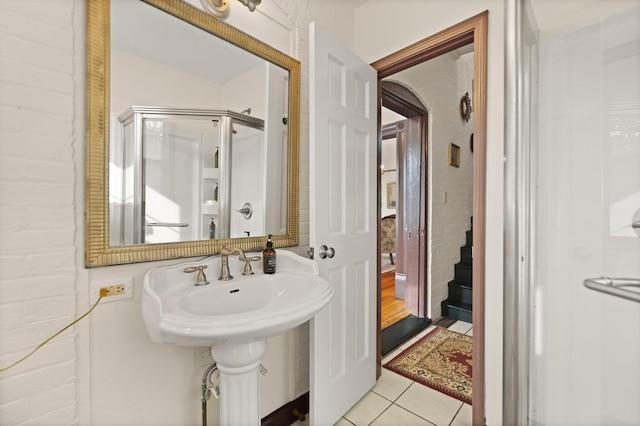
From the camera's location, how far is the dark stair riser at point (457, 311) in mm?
3041

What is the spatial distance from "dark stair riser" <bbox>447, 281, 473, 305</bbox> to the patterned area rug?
56 centimetres

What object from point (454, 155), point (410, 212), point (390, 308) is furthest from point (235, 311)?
point (454, 155)

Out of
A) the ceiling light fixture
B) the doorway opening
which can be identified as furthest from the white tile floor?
the ceiling light fixture

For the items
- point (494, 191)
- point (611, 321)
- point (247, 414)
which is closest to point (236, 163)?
point (247, 414)

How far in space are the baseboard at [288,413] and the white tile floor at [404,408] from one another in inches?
2.6

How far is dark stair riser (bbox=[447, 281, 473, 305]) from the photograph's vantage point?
3.15 m

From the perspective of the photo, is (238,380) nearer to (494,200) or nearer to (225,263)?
(225,263)

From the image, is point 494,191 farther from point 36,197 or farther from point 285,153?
point 36,197

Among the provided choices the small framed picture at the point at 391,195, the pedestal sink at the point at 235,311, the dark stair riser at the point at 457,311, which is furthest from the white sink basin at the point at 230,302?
the small framed picture at the point at 391,195

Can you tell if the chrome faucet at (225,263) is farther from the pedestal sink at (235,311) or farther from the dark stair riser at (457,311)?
the dark stair riser at (457,311)

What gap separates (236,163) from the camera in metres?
1.45

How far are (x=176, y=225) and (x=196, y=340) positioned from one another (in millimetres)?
594

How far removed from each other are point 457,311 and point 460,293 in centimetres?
21

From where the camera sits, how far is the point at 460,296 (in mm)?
3205
